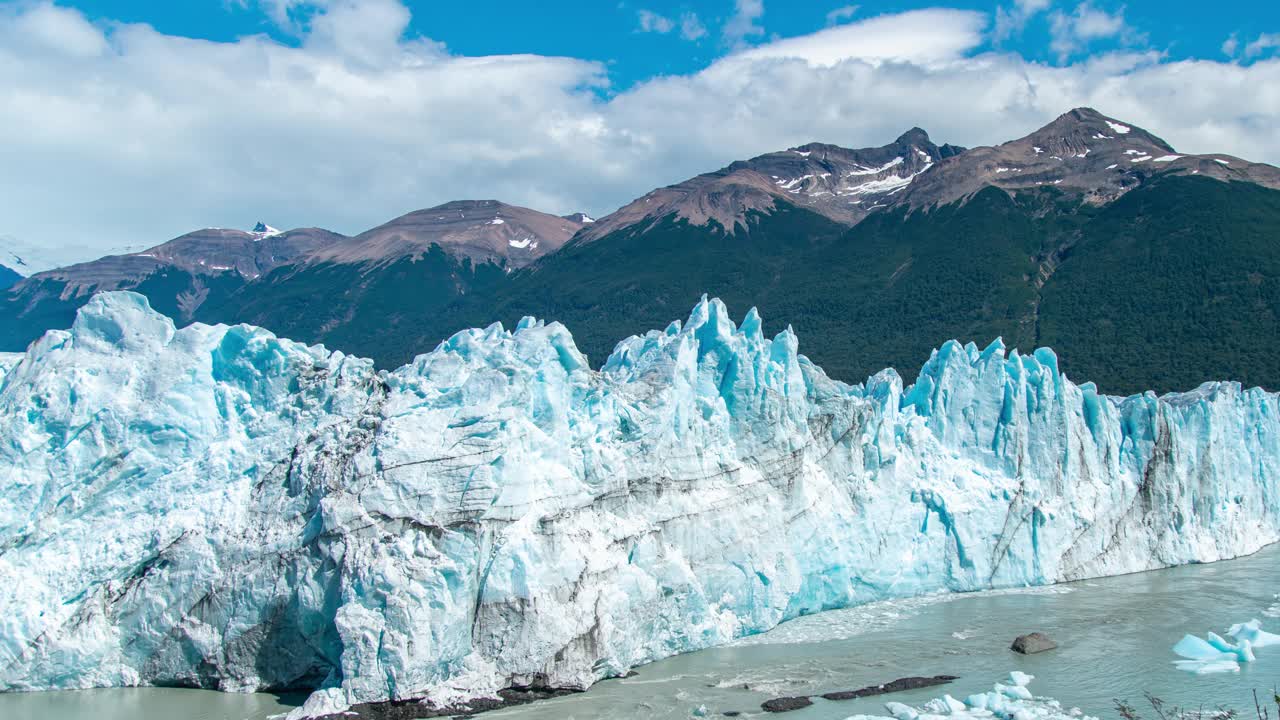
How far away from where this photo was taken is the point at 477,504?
2006 cm

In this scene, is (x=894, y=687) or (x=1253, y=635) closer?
(x=894, y=687)

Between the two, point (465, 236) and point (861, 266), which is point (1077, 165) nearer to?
point (861, 266)

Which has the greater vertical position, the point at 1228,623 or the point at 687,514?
the point at 687,514

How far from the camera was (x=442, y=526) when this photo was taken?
1975 cm

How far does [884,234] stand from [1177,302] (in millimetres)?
33603

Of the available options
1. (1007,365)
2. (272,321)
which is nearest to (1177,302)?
(1007,365)

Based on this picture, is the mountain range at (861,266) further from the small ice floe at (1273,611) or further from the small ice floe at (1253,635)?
the small ice floe at (1253,635)

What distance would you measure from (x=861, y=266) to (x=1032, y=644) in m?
69.0

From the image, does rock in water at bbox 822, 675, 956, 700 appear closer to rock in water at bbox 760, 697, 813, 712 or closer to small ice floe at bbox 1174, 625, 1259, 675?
rock in water at bbox 760, 697, 813, 712

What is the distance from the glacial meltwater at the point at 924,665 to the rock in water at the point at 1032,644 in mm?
192

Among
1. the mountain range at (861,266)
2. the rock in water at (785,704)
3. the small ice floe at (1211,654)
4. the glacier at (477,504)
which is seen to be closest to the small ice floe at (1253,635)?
the small ice floe at (1211,654)

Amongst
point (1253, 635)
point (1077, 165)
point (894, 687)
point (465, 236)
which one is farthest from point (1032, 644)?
point (465, 236)

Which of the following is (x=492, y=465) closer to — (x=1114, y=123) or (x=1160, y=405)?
(x=1160, y=405)

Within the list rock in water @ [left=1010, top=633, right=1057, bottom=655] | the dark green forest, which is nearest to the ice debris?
rock in water @ [left=1010, top=633, right=1057, bottom=655]
